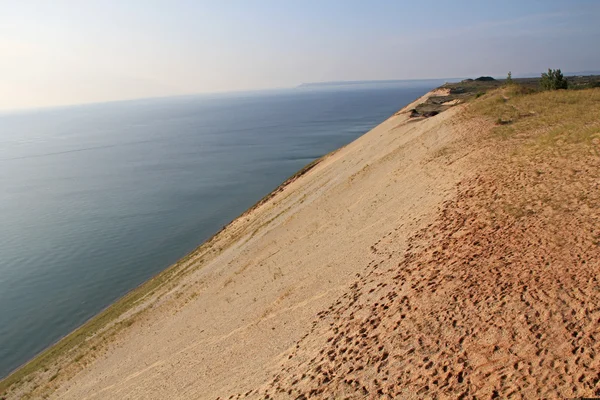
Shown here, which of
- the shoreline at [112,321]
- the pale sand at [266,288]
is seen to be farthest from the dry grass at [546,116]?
the shoreline at [112,321]

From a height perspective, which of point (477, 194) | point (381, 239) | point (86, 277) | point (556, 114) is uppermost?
point (556, 114)

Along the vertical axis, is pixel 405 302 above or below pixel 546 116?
below

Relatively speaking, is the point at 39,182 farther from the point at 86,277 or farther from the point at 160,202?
the point at 86,277

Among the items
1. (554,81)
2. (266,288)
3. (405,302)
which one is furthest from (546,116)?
(554,81)

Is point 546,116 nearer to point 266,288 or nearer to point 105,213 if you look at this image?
point 266,288

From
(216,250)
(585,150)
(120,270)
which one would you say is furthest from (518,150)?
(120,270)

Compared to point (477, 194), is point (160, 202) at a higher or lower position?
lower

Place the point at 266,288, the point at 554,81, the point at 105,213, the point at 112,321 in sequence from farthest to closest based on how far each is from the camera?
the point at 105,213, the point at 554,81, the point at 112,321, the point at 266,288

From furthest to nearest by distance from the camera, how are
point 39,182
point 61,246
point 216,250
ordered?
1. point 39,182
2. point 61,246
3. point 216,250
